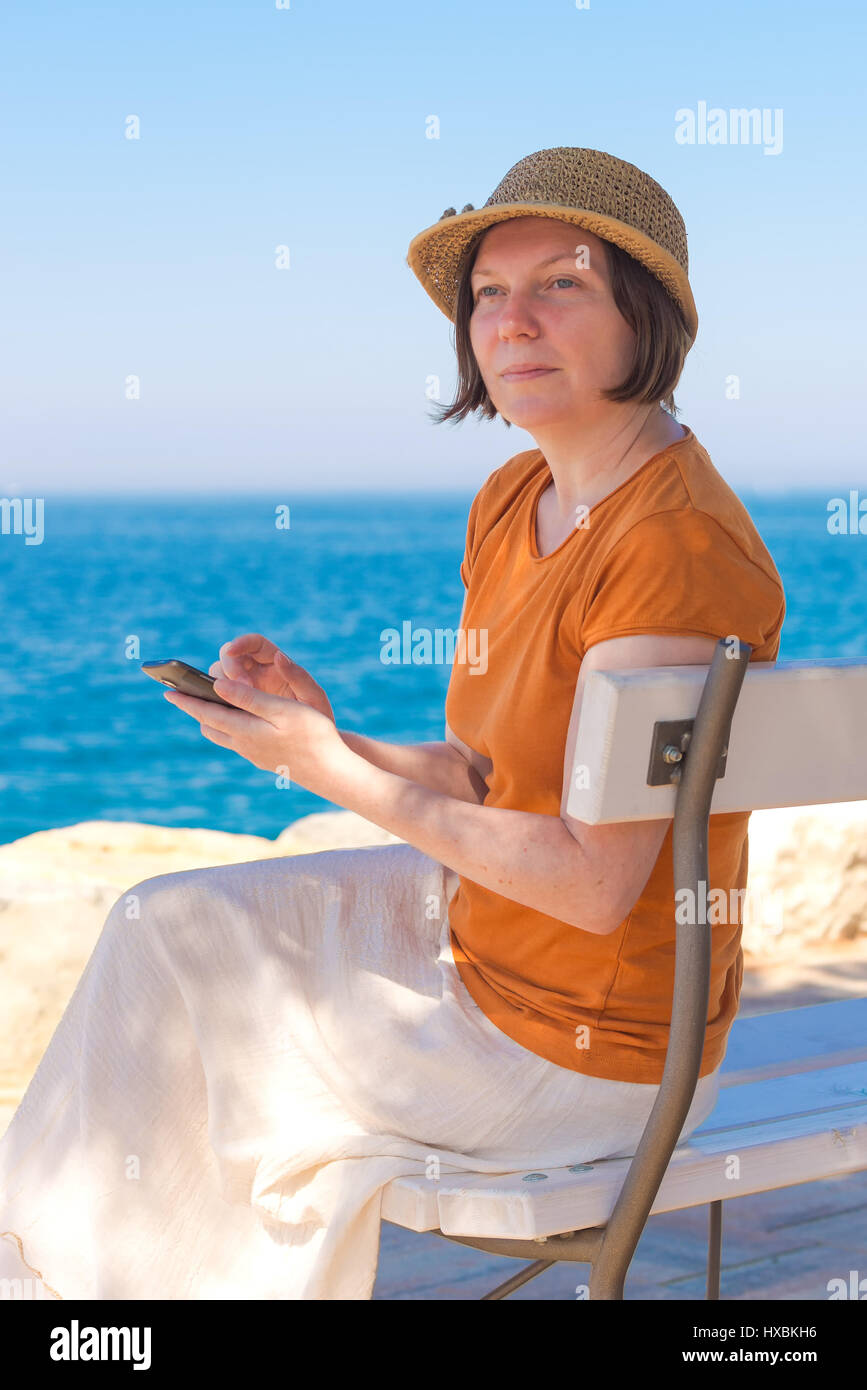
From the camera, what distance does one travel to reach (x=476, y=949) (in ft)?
6.92

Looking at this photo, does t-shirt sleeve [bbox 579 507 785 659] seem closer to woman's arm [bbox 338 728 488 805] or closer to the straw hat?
the straw hat

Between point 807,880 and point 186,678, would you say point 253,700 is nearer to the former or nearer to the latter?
point 186,678

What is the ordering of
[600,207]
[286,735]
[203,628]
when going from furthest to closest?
[203,628], [600,207], [286,735]

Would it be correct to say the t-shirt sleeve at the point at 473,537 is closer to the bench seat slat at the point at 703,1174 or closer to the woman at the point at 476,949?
the woman at the point at 476,949

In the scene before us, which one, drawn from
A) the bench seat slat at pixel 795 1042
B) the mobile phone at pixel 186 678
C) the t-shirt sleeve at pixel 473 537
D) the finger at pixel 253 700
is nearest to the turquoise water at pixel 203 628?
the t-shirt sleeve at pixel 473 537

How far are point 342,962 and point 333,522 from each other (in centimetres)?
7113

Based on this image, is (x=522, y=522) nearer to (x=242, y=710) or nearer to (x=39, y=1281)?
(x=242, y=710)

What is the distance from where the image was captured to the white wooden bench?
64.9 inches

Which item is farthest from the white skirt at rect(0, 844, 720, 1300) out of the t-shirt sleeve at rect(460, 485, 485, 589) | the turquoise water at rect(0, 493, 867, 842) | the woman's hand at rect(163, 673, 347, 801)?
the turquoise water at rect(0, 493, 867, 842)

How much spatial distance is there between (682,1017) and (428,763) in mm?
815

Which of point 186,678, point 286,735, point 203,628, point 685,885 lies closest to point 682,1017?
point 685,885

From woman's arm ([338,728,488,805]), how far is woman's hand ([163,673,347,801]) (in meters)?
0.43

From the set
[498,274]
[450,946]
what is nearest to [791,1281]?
[450,946]

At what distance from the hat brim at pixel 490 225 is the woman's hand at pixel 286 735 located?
0.72 metres
